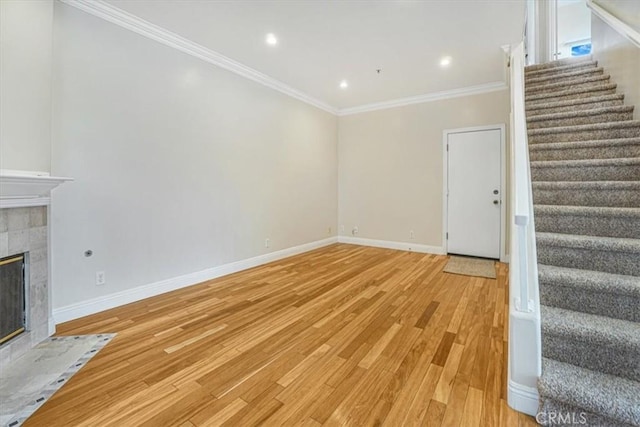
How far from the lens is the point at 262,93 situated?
4090 millimetres

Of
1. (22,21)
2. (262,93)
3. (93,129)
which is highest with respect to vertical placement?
(262,93)

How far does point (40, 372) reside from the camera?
5.61ft

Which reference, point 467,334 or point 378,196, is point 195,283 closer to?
point 467,334

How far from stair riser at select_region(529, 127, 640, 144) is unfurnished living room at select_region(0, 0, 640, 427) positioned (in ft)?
0.06

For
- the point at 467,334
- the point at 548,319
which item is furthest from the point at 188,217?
the point at 548,319

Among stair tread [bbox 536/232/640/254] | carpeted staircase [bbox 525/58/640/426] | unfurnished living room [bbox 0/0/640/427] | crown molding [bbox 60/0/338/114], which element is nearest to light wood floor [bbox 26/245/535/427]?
unfurnished living room [bbox 0/0/640/427]

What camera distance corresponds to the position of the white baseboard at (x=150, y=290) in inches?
93.7

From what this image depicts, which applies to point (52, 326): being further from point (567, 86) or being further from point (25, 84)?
point (567, 86)

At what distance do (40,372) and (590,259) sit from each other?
3425 millimetres

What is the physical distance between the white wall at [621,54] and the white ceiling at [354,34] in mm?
778

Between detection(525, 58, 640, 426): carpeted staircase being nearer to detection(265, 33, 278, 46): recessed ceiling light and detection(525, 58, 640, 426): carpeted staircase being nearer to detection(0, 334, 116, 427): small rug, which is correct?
detection(0, 334, 116, 427): small rug

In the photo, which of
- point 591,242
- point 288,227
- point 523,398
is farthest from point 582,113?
point 288,227

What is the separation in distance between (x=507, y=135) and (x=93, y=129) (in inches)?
203

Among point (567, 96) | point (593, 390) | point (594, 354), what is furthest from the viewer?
point (567, 96)
